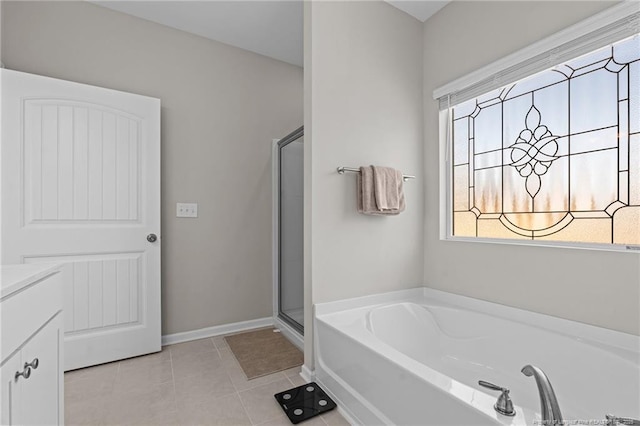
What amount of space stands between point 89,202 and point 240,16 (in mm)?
1785

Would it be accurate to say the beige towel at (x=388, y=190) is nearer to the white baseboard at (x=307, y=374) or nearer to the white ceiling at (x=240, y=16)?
the white baseboard at (x=307, y=374)

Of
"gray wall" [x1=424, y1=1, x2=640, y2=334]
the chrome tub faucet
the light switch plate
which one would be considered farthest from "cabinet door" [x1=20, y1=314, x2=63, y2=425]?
"gray wall" [x1=424, y1=1, x2=640, y2=334]

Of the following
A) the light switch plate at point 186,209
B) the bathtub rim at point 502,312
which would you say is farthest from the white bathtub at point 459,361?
the light switch plate at point 186,209

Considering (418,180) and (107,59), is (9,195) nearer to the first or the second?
(107,59)

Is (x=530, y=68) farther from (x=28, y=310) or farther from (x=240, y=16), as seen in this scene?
(x=28, y=310)

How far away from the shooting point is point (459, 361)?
182cm

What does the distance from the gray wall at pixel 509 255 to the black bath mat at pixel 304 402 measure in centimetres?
112

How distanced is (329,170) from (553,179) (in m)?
1.25

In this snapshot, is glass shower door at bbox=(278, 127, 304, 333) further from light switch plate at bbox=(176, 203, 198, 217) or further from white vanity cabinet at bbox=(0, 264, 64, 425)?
white vanity cabinet at bbox=(0, 264, 64, 425)

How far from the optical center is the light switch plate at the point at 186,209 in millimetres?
2545

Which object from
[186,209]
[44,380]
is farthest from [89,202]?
[44,380]

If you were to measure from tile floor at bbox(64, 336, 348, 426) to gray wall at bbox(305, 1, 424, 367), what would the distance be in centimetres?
41

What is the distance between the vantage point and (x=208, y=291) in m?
2.66

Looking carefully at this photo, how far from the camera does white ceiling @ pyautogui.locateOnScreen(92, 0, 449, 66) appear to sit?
7.50 ft
